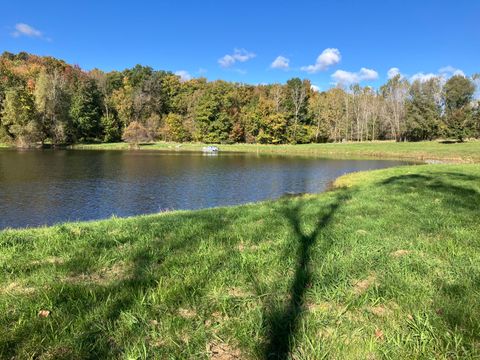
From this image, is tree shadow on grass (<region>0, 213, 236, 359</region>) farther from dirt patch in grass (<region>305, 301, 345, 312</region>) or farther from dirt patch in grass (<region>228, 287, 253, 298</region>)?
dirt patch in grass (<region>305, 301, 345, 312</region>)

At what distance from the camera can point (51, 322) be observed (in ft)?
11.9

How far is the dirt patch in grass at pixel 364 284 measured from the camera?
4383mm

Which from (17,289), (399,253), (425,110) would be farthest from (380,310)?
(425,110)

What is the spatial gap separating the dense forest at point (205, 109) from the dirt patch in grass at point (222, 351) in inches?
2991

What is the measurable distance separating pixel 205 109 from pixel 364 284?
8591 cm

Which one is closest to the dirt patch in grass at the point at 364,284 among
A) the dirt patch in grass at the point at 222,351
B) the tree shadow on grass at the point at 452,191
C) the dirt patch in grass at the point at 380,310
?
the dirt patch in grass at the point at 380,310

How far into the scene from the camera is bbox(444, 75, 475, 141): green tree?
237 feet

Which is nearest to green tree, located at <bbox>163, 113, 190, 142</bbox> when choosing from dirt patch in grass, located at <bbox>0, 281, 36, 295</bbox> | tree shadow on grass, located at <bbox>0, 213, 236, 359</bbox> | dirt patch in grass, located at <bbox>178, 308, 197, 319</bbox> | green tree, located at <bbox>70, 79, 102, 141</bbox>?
green tree, located at <bbox>70, 79, 102, 141</bbox>

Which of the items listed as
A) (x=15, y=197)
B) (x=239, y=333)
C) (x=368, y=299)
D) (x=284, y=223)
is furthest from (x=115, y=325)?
(x=15, y=197)

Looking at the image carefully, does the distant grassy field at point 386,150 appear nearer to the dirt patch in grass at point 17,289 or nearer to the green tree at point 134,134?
the green tree at point 134,134

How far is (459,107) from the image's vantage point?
81.4 m

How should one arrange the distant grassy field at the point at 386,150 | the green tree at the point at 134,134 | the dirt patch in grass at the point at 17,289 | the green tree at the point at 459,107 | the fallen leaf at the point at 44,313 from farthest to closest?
1. the green tree at the point at 134,134
2. the green tree at the point at 459,107
3. the distant grassy field at the point at 386,150
4. the dirt patch in grass at the point at 17,289
5. the fallen leaf at the point at 44,313

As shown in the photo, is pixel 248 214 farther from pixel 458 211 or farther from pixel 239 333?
pixel 239 333

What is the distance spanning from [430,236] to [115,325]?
5.63 metres
